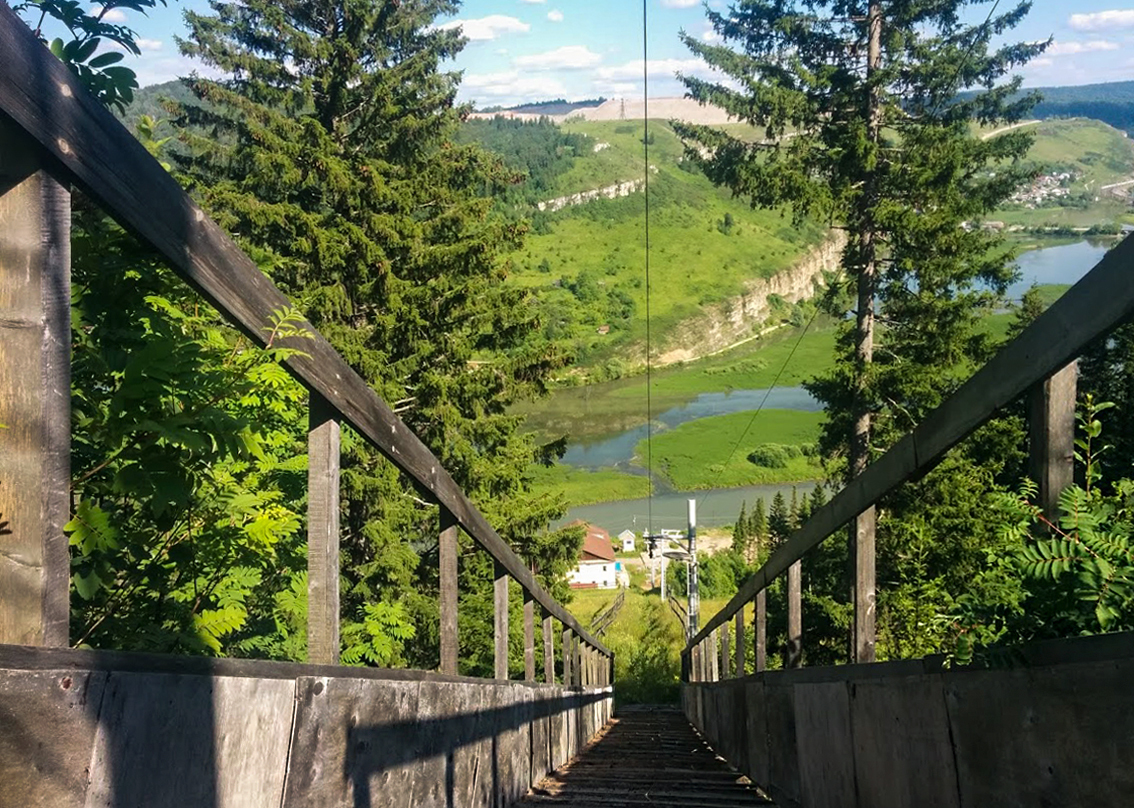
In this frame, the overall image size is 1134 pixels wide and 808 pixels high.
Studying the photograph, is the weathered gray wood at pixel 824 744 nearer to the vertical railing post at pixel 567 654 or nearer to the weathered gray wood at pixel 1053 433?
the weathered gray wood at pixel 1053 433

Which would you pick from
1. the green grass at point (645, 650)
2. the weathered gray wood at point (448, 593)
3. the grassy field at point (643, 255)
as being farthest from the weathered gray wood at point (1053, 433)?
the grassy field at point (643, 255)

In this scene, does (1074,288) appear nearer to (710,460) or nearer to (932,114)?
(932,114)

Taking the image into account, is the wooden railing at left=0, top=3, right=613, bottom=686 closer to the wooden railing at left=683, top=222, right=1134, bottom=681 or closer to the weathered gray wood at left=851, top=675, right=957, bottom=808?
the wooden railing at left=683, top=222, right=1134, bottom=681

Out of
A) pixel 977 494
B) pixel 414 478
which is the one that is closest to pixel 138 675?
pixel 414 478

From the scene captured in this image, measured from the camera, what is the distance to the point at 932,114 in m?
20.4

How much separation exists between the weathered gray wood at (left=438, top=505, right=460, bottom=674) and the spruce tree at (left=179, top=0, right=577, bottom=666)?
46.0 feet

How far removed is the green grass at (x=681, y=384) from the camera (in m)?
95.5

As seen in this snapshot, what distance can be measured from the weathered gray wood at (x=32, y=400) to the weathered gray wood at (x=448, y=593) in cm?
279

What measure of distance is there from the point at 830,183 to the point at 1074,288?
1883cm

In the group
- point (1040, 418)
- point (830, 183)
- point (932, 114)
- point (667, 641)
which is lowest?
point (667, 641)

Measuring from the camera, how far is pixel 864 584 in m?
3.68

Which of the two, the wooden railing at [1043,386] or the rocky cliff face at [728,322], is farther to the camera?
the rocky cliff face at [728,322]

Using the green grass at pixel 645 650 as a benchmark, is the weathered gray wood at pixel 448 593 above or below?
above

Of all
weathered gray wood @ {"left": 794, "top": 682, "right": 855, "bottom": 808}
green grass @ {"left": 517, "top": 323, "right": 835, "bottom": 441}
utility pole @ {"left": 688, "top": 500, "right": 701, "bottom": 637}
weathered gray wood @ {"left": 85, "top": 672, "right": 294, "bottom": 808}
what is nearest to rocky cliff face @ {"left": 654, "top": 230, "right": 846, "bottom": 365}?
green grass @ {"left": 517, "top": 323, "right": 835, "bottom": 441}
